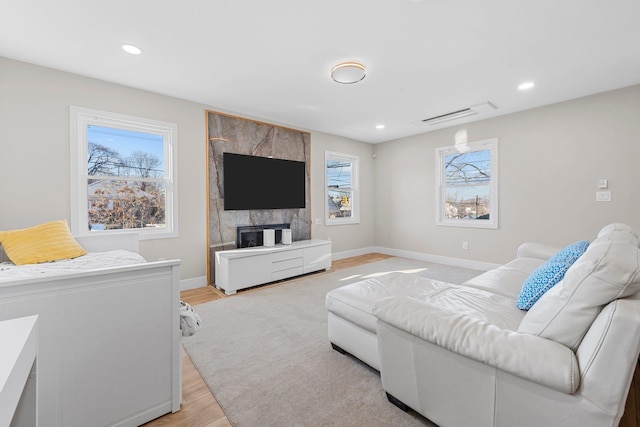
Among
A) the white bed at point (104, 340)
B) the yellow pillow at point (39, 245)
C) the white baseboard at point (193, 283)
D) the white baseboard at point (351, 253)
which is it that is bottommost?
the white baseboard at point (193, 283)

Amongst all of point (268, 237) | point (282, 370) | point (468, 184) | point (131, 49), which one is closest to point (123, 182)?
point (131, 49)

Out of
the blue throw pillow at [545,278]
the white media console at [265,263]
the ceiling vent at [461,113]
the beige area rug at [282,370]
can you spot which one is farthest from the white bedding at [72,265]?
the ceiling vent at [461,113]

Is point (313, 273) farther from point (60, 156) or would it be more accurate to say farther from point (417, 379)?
point (60, 156)

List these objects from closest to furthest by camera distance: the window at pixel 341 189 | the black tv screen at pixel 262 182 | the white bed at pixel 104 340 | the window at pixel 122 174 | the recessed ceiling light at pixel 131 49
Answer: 1. the white bed at pixel 104 340
2. the recessed ceiling light at pixel 131 49
3. the window at pixel 122 174
4. the black tv screen at pixel 262 182
5. the window at pixel 341 189

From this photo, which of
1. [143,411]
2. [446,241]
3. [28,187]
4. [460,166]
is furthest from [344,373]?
[460,166]

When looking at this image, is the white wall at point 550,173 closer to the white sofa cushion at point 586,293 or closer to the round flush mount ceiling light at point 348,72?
the round flush mount ceiling light at point 348,72

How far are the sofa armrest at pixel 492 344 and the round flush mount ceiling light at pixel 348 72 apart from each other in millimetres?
2306

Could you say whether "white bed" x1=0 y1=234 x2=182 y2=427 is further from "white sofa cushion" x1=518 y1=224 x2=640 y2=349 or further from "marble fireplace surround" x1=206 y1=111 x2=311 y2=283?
"marble fireplace surround" x1=206 y1=111 x2=311 y2=283

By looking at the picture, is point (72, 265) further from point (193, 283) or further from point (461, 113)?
point (461, 113)

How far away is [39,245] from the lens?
6.95 ft

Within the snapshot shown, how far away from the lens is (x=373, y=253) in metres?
6.03

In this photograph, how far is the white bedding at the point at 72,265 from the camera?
1694 millimetres

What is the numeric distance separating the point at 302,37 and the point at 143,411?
276 centimetres

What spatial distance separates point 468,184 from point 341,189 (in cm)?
235
